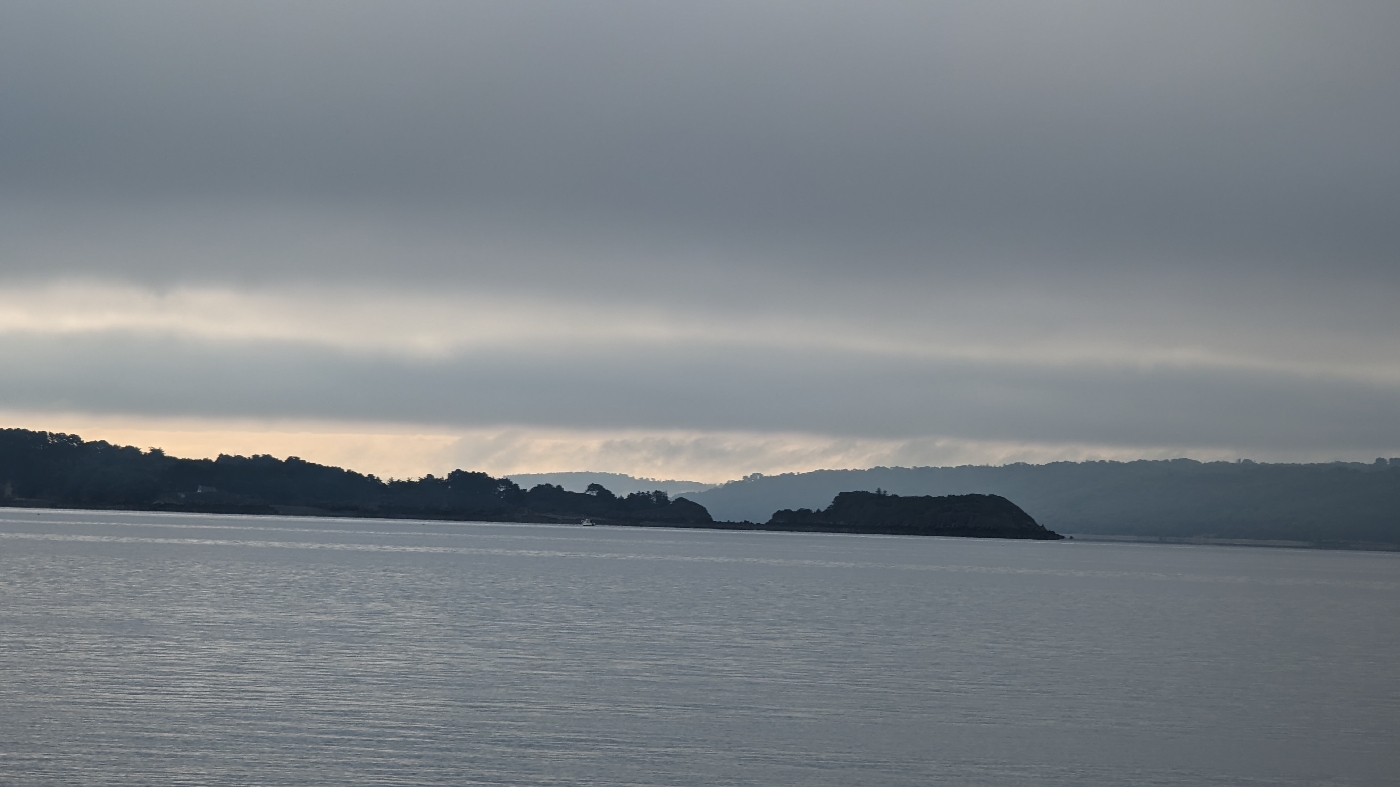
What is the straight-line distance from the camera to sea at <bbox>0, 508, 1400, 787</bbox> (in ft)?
108

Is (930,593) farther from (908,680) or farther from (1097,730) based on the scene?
(1097,730)

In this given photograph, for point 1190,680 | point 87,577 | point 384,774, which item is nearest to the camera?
point 384,774

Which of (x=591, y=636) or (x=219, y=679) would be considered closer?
(x=219, y=679)

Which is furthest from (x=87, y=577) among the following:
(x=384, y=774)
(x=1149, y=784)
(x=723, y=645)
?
(x=1149, y=784)

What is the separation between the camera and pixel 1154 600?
113812 mm

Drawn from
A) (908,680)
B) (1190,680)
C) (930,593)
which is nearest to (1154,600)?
(930,593)

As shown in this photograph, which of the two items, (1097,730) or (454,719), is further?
(1097,730)

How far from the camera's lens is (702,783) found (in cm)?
3098

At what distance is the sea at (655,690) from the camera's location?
3278 cm

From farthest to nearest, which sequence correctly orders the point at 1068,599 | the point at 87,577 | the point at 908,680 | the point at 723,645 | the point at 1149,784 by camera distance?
the point at 1068,599, the point at 87,577, the point at 723,645, the point at 908,680, the point at 1149,784

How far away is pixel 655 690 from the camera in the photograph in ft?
145

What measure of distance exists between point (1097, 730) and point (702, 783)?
1491 centimetres

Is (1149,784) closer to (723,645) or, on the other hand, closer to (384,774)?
(384,774)

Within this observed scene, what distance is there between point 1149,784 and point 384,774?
18.5 m
